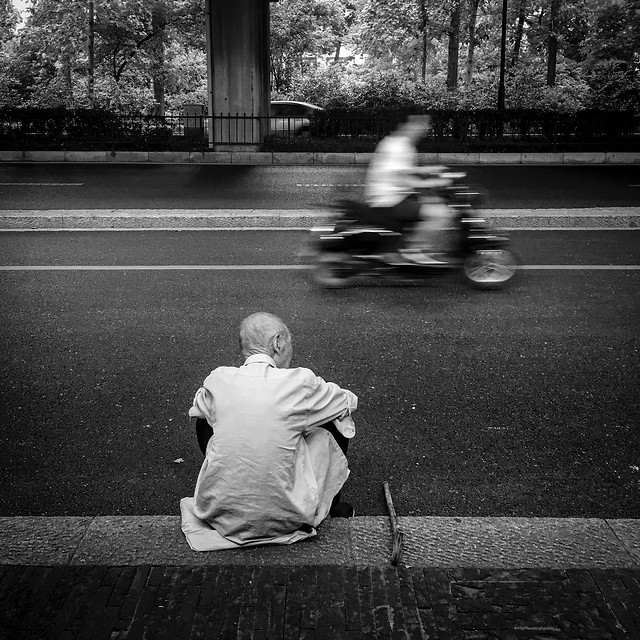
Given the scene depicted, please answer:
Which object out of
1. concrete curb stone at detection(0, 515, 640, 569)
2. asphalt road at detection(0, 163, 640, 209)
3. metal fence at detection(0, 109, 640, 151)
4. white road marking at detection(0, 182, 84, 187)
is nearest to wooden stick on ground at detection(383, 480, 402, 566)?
concrete curb stone at detection(0, 515, 640, 569)

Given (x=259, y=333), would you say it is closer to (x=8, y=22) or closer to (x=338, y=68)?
(x=8, y=22)

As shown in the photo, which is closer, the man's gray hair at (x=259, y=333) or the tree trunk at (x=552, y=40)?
the man's gray hair at (x=259, y=333)

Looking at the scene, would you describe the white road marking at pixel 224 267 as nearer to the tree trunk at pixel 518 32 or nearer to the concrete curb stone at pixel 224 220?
the concrete curb stone at pixel 224 220

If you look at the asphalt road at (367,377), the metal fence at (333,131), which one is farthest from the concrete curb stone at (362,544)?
the metal fence at (333,131)

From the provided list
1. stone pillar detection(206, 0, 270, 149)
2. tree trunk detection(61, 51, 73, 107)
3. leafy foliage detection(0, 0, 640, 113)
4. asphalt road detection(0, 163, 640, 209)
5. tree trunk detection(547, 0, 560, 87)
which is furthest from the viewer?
tree trunk detection(547, 0, 560, 87)

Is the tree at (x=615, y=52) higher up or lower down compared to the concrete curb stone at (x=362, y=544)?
higher up

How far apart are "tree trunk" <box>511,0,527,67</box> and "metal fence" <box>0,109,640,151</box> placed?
12.1 m

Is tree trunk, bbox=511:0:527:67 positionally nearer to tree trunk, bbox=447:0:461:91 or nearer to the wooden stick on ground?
tree trunk, bbox=447:0:461:91

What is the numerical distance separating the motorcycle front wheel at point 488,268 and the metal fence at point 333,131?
15.2 meters

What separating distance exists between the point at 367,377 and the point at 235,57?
69.8 ft

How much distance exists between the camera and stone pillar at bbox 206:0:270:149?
974 inches

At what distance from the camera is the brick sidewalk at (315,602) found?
2.88 meters

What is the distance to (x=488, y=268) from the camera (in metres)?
8.33

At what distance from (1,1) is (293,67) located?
1750 centimetres
